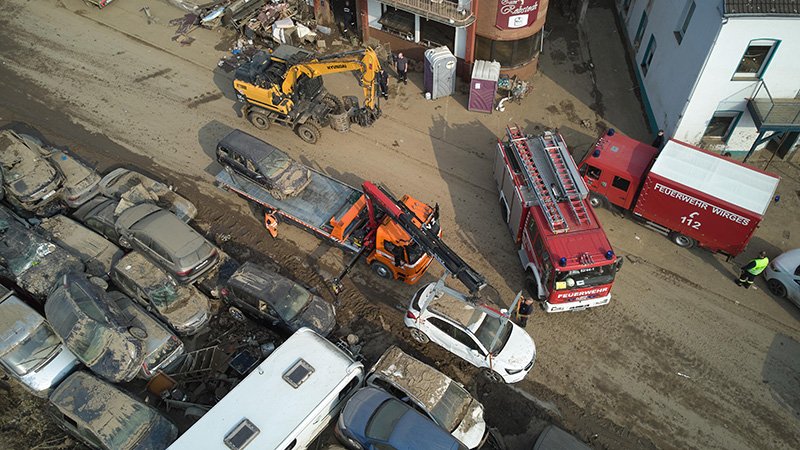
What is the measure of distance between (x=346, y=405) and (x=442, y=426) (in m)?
2.29

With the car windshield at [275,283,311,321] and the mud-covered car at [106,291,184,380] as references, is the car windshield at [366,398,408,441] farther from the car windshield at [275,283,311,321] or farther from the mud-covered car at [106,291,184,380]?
the mud-covered car at [106,291,184,380]

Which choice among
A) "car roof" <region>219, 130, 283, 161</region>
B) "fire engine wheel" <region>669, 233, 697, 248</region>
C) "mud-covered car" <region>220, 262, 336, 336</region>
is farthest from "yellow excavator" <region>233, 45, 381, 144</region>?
"fire engine wheel" <region>669, 233, 697, 248</region>

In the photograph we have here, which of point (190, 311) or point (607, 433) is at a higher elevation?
point (190, 311)

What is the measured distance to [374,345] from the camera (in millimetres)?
16016

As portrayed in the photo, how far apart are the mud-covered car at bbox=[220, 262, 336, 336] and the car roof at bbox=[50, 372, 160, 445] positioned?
357 cm

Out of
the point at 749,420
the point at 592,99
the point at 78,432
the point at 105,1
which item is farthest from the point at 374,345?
the point at 105,1

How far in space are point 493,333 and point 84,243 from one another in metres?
12.2

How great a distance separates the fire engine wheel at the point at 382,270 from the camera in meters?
16.9

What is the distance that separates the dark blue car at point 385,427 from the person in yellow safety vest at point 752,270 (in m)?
10.3

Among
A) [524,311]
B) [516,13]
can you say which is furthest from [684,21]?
[524,311]

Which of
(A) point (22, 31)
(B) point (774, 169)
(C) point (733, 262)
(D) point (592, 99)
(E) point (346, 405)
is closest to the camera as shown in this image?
(E) point (346, 405)

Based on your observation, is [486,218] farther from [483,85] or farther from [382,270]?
[483,85]

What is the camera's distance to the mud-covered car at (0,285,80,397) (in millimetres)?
14133

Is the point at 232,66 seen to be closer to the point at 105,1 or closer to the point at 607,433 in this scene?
the point at 105,1
